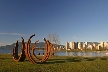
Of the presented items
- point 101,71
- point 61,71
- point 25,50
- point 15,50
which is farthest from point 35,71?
point 15,50

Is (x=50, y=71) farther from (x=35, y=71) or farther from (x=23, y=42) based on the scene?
(x=23, y=42)

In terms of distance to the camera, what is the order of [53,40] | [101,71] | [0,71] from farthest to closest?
1. [53,40]
2. [101,71]
3. [0,71]

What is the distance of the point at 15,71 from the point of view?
18875mm

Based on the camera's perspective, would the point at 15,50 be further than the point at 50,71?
Yes

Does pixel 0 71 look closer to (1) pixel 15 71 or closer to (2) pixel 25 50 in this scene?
(1) pixel 15 71

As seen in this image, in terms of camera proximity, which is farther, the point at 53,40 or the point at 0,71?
the point at 53,40

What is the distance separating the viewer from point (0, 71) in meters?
18.6

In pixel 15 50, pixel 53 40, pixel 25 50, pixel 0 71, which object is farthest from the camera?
pixel 53 40

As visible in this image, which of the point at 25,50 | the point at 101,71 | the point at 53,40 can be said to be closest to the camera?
the point at 101,71

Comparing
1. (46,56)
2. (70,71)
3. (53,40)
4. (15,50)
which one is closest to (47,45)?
(46,56)

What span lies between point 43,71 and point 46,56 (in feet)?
32.9

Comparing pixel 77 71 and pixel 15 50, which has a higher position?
pixel 15 50

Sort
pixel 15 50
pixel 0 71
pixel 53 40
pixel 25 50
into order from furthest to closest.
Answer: pixel 53 40, pixel 15 50, pixel 25 50, pixel 0 71

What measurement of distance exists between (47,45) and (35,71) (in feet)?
34.5
